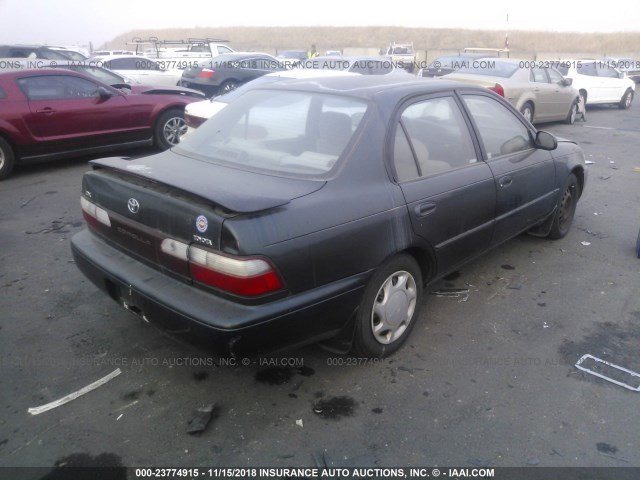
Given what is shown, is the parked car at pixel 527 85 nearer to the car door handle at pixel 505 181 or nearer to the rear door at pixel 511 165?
the rear door at pixel 511 165

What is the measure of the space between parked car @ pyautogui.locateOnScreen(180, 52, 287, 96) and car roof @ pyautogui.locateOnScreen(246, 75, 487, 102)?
33.2 ft

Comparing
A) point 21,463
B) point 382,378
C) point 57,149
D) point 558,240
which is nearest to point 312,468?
point 382,378

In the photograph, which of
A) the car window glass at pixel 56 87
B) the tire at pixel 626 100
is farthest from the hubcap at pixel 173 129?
the tire at pixel 626 100

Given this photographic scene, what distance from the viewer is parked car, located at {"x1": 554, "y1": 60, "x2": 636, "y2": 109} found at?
16312 millimetres

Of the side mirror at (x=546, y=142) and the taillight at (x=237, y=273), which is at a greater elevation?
the side mirror at (x=546, y=142)

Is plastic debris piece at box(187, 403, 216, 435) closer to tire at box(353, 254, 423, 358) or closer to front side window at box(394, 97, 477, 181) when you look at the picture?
tire at box(353, 254, 423, 358)

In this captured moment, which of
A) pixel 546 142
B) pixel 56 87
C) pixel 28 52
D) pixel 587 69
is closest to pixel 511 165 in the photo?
pixel 546 142

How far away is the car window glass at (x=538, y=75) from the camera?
38.4ft

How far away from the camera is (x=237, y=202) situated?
2.47 meters

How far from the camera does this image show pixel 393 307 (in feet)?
10.4

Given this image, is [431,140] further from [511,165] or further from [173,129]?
[173,129]

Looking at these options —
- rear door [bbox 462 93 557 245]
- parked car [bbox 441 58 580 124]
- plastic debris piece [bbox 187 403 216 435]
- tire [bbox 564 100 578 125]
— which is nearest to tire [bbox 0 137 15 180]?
plastic debris piece [bbox 187 403 216 435]

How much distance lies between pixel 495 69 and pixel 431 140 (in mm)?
9190

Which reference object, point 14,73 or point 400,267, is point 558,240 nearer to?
point 400,267
